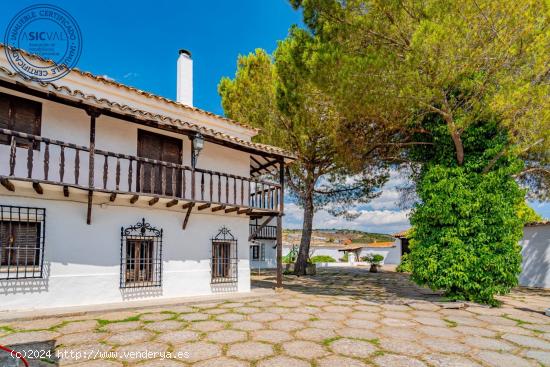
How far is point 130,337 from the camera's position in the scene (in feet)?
18.6

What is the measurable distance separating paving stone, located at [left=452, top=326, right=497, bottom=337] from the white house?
19.5 ft

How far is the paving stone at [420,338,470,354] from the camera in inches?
204

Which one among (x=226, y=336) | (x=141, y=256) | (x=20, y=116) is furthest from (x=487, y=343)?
(x=20, y=116)

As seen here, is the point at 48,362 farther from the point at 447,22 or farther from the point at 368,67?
the point at 447,22

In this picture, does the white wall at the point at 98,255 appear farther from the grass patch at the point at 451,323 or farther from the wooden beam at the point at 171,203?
the grass patch at the point at 451,323

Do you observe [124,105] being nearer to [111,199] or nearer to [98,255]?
[111,199]

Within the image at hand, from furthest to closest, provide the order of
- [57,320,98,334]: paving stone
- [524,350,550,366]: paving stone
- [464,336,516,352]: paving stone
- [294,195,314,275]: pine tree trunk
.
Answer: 1. [294,195,314,275]: pine tree trunk
2. [57,320,98,334]: paving stone
3. [464,336,516,352]: paving stone
4. [524,350,550,366]: paving stone

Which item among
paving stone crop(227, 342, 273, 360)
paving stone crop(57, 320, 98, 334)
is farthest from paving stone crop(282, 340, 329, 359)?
paving stone crop(57, 320, 98, 334)

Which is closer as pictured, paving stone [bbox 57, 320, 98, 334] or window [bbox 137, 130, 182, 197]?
paving stone [bbox 57, 320, 98, 334]

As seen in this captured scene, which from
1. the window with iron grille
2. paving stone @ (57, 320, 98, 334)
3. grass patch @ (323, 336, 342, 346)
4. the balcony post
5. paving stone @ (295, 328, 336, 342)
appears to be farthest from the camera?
the balcony post

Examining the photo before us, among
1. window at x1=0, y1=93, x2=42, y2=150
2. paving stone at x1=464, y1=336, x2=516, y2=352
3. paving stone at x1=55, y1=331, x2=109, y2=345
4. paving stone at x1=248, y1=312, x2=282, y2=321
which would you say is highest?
window at x1=0, y1=93, x2=42, y2=150

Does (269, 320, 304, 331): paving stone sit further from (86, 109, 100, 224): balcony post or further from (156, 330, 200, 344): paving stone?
(86, 109, 100, 224): balcony post

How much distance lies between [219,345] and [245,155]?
23.4 feet

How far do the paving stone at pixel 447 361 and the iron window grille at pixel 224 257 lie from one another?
6863mm
